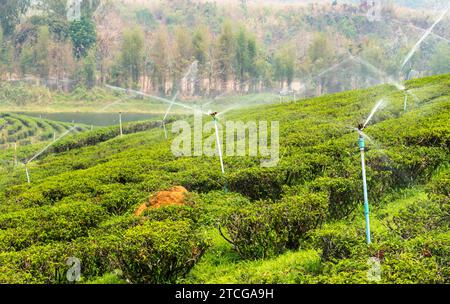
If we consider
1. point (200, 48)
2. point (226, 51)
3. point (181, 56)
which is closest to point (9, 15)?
point (181, 56)

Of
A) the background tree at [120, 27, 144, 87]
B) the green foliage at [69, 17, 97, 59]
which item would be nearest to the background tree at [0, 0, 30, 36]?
the green foliage at [69, 17, 97, 59]

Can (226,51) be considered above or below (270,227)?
below

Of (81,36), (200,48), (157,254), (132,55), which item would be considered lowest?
(132,55)

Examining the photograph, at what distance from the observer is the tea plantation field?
6.51m

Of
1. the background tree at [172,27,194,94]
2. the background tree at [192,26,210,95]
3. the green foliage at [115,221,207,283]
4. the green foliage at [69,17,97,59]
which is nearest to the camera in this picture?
the green foliage at [115,221,207,283]

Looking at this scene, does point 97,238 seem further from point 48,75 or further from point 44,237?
point 48,75

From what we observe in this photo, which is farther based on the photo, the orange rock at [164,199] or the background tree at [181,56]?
the background tree at [181,56]

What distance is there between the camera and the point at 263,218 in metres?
7.87

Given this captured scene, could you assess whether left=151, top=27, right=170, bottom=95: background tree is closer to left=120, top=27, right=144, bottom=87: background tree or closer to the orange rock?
left=120, top=27, right=144, bottom=87: background tree

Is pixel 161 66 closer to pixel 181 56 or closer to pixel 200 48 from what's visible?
pixel 181 56

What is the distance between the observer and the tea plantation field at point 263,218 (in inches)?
256

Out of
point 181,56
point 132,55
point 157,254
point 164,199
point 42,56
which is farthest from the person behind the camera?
point 42,56

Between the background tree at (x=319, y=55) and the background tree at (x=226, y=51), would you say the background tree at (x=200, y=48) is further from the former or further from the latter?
the background tree at (x=319, y=55)

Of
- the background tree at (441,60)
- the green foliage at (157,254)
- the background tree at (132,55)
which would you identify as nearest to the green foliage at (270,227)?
the green foliage at (157,254)
